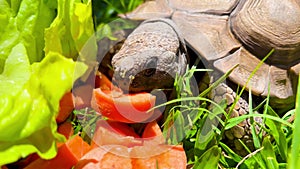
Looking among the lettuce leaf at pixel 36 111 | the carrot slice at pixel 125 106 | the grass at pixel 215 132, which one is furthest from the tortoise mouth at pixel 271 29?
the lettuce leaf at pixel 36 111

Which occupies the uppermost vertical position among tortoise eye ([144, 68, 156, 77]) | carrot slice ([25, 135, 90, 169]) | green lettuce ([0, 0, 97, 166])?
green lettuce ([0, 0, 97, 166])

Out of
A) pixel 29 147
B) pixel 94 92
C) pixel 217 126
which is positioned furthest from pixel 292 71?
pixel 29 147

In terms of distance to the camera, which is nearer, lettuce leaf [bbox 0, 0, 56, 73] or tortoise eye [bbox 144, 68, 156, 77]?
lettuce leaf [bbox 0, 0, 56, 73]

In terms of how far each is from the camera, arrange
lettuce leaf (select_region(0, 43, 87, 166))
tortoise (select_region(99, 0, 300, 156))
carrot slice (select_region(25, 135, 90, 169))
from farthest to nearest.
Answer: tortoise (select_region(99, 0, 300, 156)), carrot slice (select_region(25, 135, 90, 169)), lettuce leaf (select_region(0, 43, 87, 166))

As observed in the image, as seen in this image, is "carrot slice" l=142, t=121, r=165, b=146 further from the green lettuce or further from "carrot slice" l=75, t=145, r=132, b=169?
the green lettuce

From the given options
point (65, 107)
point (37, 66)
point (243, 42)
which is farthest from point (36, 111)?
point (243, 42)

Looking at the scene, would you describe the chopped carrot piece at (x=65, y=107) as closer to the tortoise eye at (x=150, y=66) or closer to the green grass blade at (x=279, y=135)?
the tortoise eye at (x=150, y=66)

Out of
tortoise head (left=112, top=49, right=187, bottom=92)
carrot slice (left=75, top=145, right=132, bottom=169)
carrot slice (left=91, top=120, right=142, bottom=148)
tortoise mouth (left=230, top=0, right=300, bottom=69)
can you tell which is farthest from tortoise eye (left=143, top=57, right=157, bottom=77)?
tortoise mouth (left=230, top=0, right=300, bottom=69)
